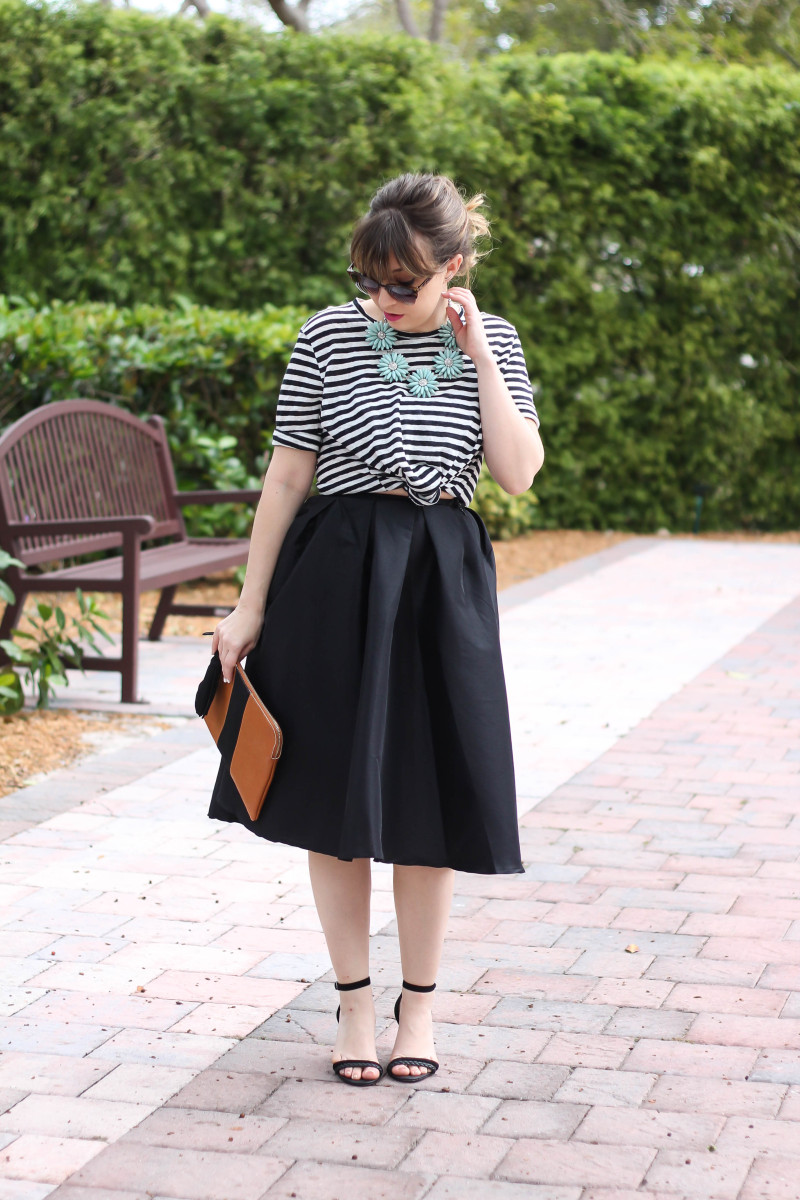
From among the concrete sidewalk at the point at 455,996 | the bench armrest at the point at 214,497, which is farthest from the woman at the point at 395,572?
the bench armrest at the point at 214,497

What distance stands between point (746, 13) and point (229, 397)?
14.4 metres

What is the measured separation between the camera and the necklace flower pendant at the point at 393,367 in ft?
8.76

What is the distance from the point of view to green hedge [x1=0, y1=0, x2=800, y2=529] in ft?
32.0

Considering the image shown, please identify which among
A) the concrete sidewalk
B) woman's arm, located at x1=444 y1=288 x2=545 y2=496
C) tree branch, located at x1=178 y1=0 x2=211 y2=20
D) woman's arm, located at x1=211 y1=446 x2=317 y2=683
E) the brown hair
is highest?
tree branch, located at x1=178 y1=0 x2=211 y2=20

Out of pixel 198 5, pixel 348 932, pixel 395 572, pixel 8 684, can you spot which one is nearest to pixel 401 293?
pixel 395 572

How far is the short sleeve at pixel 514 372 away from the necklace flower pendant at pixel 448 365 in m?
0.08

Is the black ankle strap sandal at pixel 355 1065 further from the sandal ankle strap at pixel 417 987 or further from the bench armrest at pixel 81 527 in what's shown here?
the bench armrest at pixel 81 527

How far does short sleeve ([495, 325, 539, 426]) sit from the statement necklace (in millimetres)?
92

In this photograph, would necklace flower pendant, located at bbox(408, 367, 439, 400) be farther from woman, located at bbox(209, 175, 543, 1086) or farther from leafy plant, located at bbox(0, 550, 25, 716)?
leafy plant, located at bbox(0, 550, 25, 716)

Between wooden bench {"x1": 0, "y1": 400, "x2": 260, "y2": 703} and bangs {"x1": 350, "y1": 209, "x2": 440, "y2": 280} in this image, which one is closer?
bangs {"x1": 350, "y1": 209, "x2": 440, "y2": 280}

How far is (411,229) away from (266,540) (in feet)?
2.10

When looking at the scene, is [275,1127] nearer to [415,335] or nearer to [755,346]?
[415,335]

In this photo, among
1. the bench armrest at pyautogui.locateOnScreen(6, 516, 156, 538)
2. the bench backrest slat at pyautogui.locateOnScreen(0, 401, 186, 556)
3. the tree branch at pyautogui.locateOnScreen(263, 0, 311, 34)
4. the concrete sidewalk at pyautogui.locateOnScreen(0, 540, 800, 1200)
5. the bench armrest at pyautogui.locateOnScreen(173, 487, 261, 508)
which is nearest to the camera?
the concrete sidewalk at pyautogui.locateOnScreen(0, 540, 800, 1200)

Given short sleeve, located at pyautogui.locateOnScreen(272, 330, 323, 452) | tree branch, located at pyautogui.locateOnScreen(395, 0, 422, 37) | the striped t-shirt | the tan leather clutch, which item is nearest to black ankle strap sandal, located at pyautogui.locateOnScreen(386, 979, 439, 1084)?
the tan leather clutch
